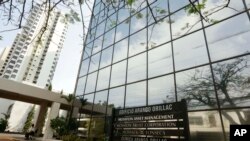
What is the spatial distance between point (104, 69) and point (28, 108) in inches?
1252

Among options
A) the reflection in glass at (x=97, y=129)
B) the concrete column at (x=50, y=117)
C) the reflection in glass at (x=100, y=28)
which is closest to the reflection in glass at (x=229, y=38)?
the reflection in glass at (x=97, y=129)

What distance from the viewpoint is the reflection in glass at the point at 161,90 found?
885 cm

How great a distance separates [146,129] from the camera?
7238 mm

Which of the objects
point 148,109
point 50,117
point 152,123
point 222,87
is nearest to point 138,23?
point 148,109

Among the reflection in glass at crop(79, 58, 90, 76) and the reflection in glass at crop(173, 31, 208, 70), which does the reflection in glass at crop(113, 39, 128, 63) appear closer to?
the reflection in glass at crop(79, 58, 90, 76)

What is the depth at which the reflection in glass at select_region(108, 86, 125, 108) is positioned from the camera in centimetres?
1169

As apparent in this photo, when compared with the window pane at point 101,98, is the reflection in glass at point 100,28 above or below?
above

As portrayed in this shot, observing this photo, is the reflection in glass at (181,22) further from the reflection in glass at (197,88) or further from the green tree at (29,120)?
the green tree at (29,120)

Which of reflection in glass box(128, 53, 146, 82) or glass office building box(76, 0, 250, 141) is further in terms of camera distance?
reflection in glass box(128, 53, 146, 82)

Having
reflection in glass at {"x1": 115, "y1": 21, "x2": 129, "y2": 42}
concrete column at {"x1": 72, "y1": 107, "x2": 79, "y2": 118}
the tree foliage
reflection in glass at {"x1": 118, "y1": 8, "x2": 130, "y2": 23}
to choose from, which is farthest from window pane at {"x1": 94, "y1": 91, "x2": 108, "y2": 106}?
the tree foliage

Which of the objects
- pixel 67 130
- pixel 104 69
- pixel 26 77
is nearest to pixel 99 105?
pixel 104 69

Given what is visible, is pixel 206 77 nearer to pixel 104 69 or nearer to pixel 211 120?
pixel 211 120

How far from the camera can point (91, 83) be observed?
15609 millimetres

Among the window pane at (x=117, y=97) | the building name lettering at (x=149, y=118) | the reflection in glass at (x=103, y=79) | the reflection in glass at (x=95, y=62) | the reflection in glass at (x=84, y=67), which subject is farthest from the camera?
the reflection in glass at (x=84, y=67)
